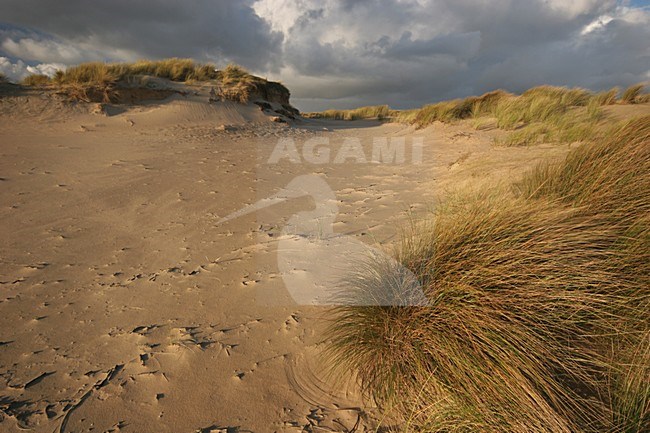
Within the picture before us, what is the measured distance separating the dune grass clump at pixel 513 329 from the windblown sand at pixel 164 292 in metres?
0.31

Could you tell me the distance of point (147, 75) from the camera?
39.1 feet

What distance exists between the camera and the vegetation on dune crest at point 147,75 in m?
9.77

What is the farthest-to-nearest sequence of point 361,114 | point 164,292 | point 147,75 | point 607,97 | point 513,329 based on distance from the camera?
point 361,114, point 147,75, point 607,97, point 164,292, point 513,329

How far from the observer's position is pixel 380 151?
9.20 meters

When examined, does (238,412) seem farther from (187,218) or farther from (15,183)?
(15,183)

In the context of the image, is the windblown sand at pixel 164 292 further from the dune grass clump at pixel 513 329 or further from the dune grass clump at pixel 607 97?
the dune grass clump at pixel 607 97

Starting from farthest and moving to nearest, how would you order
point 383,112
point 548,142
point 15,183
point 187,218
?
1. point 383,112
2. point 548,142
3. point 15,183
4. point 187,218

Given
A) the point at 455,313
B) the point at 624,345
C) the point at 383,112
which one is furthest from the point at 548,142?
the point at 383,112

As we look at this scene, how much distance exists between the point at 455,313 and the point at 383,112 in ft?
89.4

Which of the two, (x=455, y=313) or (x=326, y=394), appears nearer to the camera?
(x=455, y=313)

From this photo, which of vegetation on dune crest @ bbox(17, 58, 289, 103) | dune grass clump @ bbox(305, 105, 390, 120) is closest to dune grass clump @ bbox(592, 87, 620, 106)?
vegetation on dune crest @ bbox(17, 58, 289, 103)

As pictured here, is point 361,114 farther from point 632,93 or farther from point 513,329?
point 513,329

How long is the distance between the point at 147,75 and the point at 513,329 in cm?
1393

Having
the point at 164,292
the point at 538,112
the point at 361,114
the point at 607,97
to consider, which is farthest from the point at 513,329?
the point at 361,114
